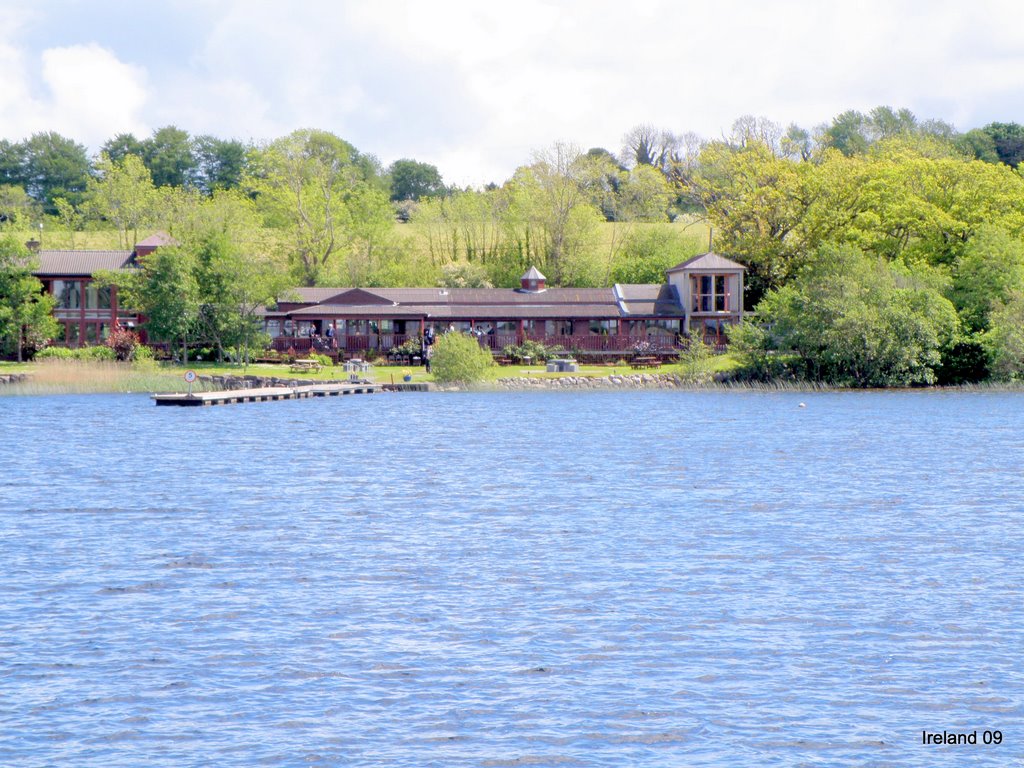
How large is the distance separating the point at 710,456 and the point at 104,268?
63.1 m

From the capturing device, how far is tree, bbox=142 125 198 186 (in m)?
160

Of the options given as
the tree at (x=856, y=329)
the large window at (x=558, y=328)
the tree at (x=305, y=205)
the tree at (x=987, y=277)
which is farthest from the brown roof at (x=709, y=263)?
the tree at (x=305, y=205)

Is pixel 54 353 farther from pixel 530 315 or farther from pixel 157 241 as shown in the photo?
pixel 530 315

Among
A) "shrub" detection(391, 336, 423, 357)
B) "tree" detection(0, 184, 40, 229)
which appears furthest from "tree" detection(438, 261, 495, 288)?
"tree" detection(0, 184, 40, 229)

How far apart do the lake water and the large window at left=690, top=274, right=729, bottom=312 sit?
176 ft

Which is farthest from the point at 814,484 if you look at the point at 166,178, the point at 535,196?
the point at 166,178

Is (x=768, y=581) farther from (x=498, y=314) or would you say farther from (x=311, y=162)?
(x=311, y=162)

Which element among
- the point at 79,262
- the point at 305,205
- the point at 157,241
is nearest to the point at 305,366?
the point at 157,241

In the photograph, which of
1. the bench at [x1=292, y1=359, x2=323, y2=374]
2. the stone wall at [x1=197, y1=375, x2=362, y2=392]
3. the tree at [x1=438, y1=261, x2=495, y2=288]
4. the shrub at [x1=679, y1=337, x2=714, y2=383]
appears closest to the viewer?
the stone wall at [x1=197, y1=375, x2=362, y2=392]

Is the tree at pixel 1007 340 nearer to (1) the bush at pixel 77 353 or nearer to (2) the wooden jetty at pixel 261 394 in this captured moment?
(2) the wooden jetty at pixel 261 394

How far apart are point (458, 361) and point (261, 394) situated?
1198 centimetres

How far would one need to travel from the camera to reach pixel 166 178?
160125mm

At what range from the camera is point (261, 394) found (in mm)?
73188

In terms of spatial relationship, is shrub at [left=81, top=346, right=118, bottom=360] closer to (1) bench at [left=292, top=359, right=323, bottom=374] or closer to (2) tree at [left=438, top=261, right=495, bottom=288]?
(1) bench at [left=292, top=359, right=323, bottom=374]
